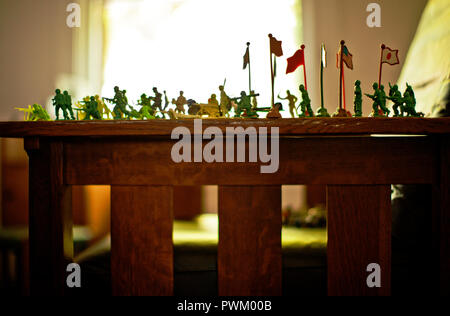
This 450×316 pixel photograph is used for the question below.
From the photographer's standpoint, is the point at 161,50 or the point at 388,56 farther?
the point at 161,50

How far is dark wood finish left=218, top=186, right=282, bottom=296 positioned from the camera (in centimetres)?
76

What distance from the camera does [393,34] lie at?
5.32 ft

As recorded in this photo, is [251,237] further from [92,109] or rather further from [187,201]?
[187,201]

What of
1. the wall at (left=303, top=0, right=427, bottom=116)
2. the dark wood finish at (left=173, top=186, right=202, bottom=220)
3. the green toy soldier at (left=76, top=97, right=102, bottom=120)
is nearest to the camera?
the green toy soldier at (left=76, top=97, right=102, bottom=120)

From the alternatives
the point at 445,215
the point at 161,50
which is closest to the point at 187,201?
the point at 161,50

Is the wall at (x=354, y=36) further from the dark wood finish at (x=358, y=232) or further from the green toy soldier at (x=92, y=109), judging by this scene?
the green toy soldier at (x=92, y=109)

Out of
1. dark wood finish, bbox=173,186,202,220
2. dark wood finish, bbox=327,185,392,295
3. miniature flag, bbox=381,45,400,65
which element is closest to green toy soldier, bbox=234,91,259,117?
dark wood finish, bbox=327,185,392,295

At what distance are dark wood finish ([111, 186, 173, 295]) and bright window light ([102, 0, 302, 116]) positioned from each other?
1.07 metres

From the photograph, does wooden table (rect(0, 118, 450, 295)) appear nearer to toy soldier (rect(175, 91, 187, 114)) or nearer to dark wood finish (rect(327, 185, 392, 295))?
dark wood finish (rect(327, 185, 392, 295))

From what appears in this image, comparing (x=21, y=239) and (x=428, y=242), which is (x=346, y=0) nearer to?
(x=428, y=242)

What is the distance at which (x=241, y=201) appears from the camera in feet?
2.52

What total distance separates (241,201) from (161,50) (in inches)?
52.3
